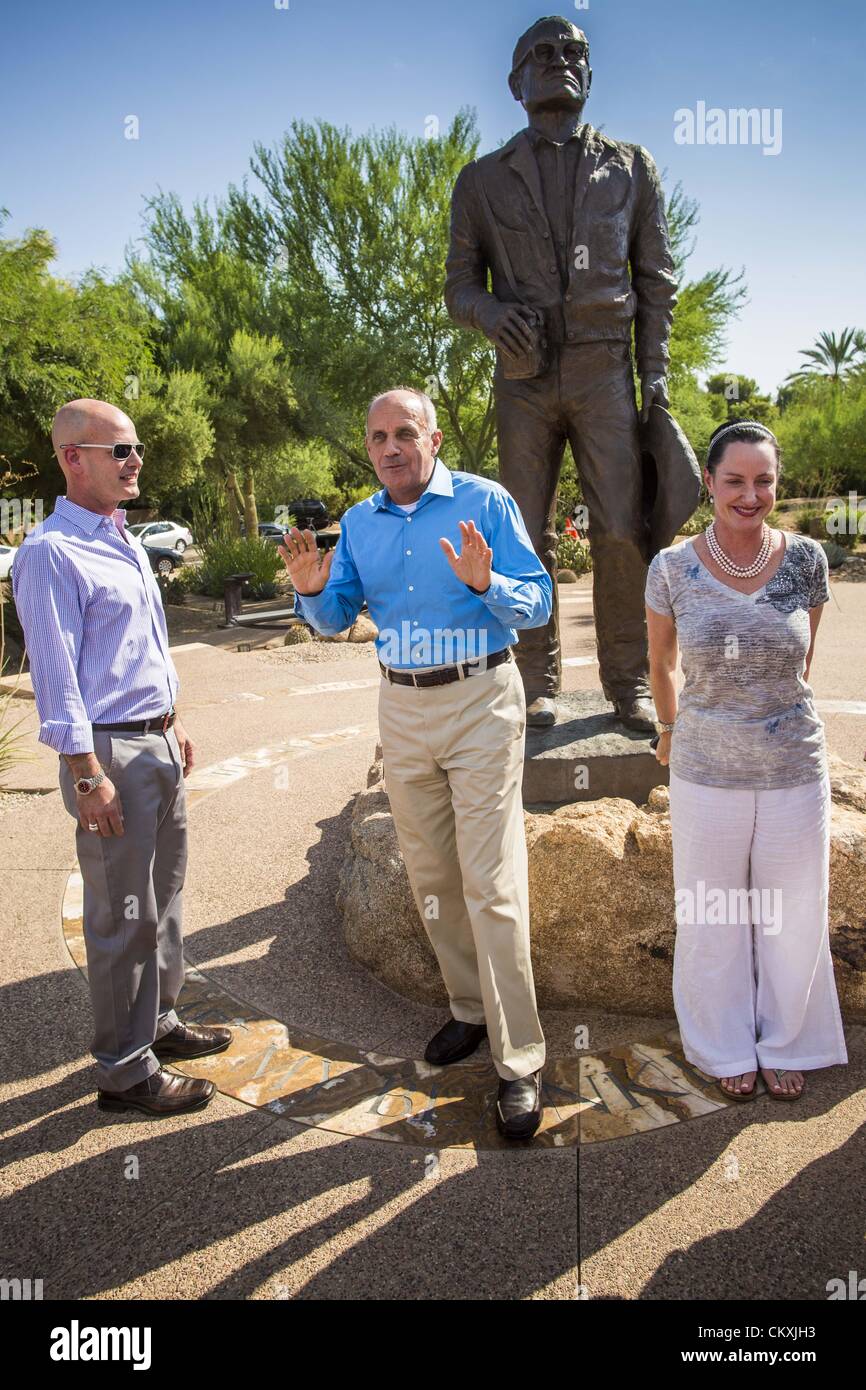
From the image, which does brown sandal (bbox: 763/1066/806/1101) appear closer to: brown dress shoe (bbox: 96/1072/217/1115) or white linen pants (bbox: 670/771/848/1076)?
white linen pants (bbox: 670/771/848/1076)

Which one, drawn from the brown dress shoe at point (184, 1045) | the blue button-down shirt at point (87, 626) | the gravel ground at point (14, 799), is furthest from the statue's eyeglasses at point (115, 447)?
the gravel ground at point (14, 799)

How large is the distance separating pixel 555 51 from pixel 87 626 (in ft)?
10.7

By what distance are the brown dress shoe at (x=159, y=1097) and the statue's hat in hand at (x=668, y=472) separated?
2.90 meters

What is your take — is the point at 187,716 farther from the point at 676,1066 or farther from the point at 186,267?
the point at 186,267

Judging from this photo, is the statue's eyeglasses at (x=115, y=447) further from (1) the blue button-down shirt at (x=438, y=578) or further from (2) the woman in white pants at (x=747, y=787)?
(2) the woman in white pants at (x=747, y=787)

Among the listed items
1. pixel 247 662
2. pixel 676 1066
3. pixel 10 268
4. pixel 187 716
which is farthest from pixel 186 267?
pixel 676 1066

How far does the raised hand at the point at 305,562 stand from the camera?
2848 millimetres

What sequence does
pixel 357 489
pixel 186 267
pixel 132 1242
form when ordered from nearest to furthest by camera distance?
pixel 132 1242, pixel 186 267, pixel 357 489

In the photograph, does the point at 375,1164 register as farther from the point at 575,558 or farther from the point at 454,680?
the point at 575,558

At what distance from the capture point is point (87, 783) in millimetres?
2648

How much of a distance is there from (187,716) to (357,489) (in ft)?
100

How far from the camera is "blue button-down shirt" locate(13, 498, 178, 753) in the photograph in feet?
8.58

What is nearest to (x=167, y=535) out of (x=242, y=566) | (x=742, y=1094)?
(x=242, y=566)

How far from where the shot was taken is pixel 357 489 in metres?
37.4
